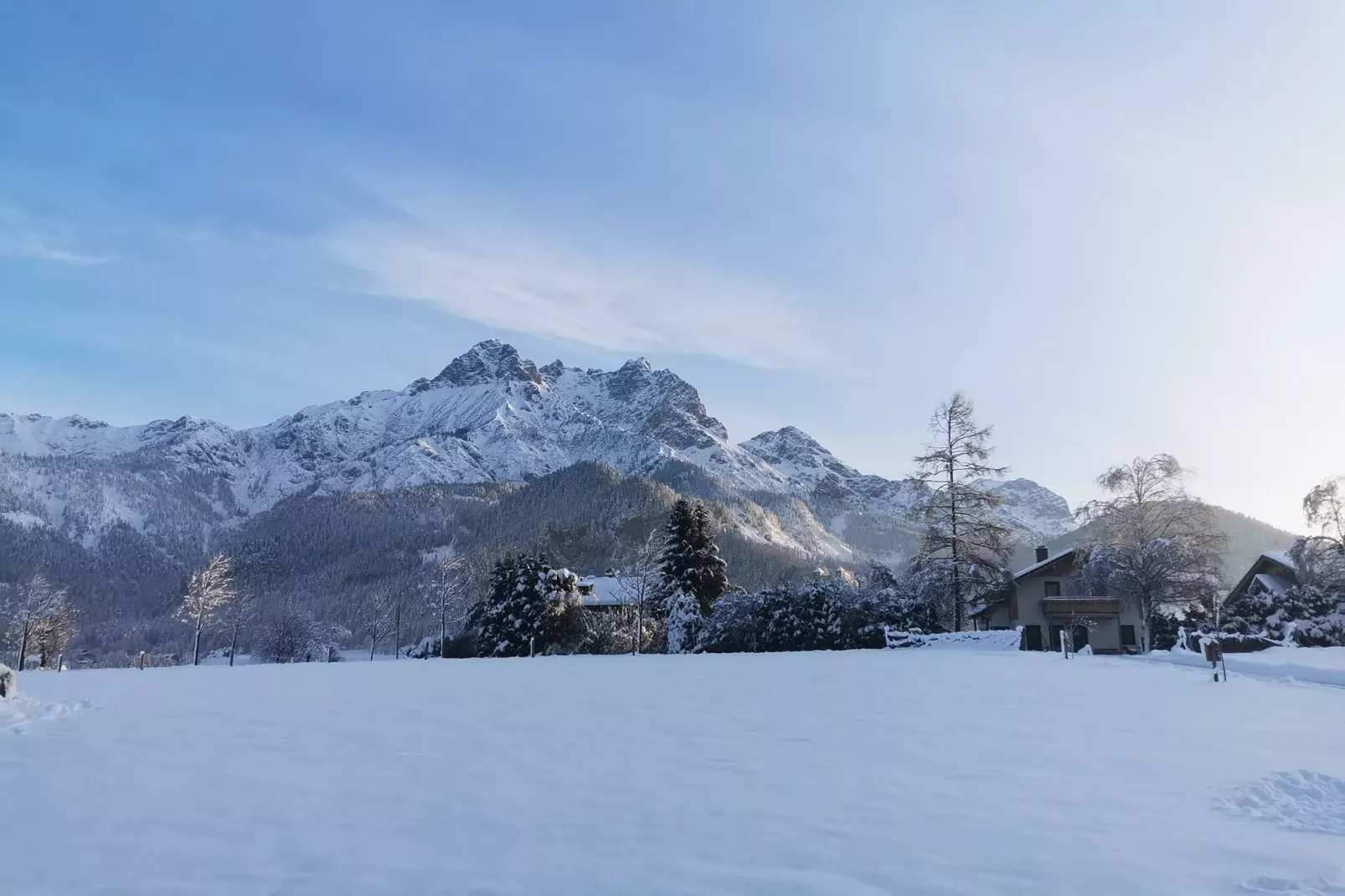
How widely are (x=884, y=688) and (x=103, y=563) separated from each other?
773 feet

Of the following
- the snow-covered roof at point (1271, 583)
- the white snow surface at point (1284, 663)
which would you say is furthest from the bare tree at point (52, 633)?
the snow-covered roof at point (1271, 583)

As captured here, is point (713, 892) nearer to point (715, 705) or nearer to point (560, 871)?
point (560, 871)

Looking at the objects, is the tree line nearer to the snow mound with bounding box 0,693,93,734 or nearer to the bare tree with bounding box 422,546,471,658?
the bare tree with bounding box 422,546,471,658

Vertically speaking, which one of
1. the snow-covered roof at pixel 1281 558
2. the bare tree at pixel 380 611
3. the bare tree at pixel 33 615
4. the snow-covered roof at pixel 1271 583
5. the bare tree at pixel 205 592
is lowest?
the bare tree at pixel 380 611

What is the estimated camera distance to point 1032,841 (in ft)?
15.5

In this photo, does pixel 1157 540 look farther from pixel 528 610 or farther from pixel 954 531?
pixel 528 610

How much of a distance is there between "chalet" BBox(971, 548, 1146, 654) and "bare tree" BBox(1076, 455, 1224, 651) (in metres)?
3.94

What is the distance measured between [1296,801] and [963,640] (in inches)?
872

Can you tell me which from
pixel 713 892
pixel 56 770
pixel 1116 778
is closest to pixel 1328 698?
pixel 1116 778

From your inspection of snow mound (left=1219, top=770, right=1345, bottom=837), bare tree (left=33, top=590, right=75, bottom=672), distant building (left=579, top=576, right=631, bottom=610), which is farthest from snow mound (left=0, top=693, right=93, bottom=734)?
bare tree (left=33, top=590, right=75, bottom=672)

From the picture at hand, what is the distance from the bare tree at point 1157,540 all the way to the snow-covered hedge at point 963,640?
25.3ft

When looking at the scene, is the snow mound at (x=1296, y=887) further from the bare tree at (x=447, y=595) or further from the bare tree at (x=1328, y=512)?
the bare tree at (x=447, y=595)

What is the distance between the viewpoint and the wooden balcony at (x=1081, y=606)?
3712 centimetres

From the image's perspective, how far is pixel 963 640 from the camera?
88.1ft
